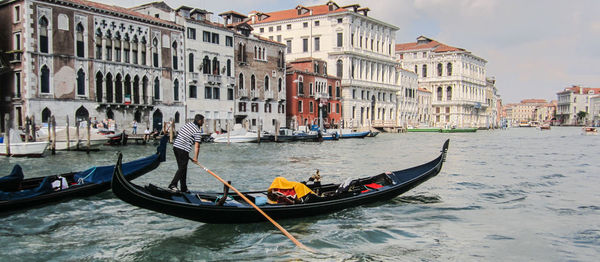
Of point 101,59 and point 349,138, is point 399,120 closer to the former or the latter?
point 349,138

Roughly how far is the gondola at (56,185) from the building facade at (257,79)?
21.2 metres

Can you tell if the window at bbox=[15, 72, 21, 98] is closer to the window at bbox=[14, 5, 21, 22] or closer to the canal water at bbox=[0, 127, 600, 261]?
the window at bbox=[14, 5, 21, 22]

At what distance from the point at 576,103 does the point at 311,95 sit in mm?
84095

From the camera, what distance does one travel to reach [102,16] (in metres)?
22.5

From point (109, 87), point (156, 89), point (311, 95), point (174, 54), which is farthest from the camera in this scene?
point (311, 95)

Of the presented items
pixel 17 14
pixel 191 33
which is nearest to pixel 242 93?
pixel 191 33

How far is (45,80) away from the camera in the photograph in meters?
20.5

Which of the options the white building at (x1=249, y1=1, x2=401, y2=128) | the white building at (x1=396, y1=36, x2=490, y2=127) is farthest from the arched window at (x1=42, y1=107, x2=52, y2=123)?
the white building at (x1=396, y1=36, x2=490, y2=127)

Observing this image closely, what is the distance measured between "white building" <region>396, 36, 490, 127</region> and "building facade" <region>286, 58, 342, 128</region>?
26485 millimetres

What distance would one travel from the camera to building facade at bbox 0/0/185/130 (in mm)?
20156

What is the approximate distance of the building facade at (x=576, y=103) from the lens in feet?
319

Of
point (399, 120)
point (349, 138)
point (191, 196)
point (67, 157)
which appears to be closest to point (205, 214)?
point (191, 196)

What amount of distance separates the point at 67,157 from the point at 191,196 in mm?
11658

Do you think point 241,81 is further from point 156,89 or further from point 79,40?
point 79,40
